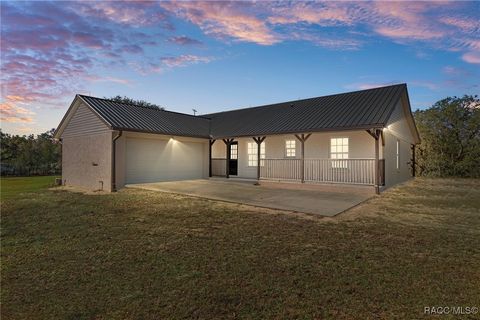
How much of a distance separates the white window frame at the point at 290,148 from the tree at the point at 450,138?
15.1 m

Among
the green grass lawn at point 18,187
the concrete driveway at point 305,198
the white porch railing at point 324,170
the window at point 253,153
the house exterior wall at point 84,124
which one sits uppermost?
the house exterior wall at point 84,124

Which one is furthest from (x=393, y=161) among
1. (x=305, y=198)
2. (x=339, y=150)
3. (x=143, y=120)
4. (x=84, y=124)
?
(x=84, y=124)

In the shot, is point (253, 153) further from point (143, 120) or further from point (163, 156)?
point (143, 120)

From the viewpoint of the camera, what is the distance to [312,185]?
12.1 m

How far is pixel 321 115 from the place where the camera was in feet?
44.9

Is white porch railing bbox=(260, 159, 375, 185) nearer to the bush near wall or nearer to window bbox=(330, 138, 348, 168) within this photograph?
window bbox=(330, 138, 348, 168)

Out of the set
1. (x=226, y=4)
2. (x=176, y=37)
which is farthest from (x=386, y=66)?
(x=176, y=37)

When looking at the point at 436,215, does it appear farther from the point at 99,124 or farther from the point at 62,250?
the point at 99,124

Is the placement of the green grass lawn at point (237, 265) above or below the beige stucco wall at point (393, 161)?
below

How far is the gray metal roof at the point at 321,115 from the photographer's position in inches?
463

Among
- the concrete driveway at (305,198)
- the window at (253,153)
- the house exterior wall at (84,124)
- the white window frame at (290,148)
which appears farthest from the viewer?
the window at (253,153)

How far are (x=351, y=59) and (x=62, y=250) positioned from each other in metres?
15.6

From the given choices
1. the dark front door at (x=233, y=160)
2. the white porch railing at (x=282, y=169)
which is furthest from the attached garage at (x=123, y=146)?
the white porch railing at (x=282, y=169)

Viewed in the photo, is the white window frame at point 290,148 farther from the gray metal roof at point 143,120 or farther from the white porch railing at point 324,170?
the gray metal roof at point 143,120
